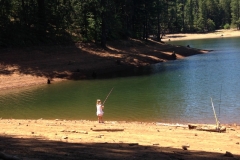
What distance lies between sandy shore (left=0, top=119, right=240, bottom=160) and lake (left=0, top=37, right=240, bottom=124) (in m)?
3.23

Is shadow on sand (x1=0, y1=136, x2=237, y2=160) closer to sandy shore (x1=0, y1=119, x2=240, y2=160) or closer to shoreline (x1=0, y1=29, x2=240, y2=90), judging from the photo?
sandy shore (x1=0, y1=119, x2=240, y2=160)

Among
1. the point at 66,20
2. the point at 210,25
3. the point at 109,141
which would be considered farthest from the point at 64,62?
the point at 210,25

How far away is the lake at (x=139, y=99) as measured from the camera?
1738cm

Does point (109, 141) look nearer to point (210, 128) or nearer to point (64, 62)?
point (210, 128)

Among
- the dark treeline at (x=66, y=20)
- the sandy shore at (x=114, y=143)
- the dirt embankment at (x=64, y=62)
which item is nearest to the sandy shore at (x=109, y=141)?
the sandy shore at (x=114, y=143)

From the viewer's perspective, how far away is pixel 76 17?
150 feet

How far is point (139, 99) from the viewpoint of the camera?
2142 centimetres

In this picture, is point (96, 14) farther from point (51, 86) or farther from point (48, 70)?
point (51, 86)

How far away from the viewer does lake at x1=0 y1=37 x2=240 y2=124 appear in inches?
684

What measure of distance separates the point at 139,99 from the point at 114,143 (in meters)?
11.8

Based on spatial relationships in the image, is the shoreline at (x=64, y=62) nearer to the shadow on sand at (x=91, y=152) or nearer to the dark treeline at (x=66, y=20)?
the dark treeline at (x=66, y=20)

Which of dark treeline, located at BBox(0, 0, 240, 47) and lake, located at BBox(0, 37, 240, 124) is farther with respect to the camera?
dark treeline, located at BBox(0, 0, 240, 47)

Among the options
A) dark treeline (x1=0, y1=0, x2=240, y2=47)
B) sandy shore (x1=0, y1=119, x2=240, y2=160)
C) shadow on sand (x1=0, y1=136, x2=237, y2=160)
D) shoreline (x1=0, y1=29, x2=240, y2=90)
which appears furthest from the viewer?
dark treeline (x1=0, y1=0, x2=240, y2=47)

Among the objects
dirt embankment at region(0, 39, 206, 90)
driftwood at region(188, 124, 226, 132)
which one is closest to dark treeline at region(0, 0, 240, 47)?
dirt embankment at region(0, 39, 206, 90)
